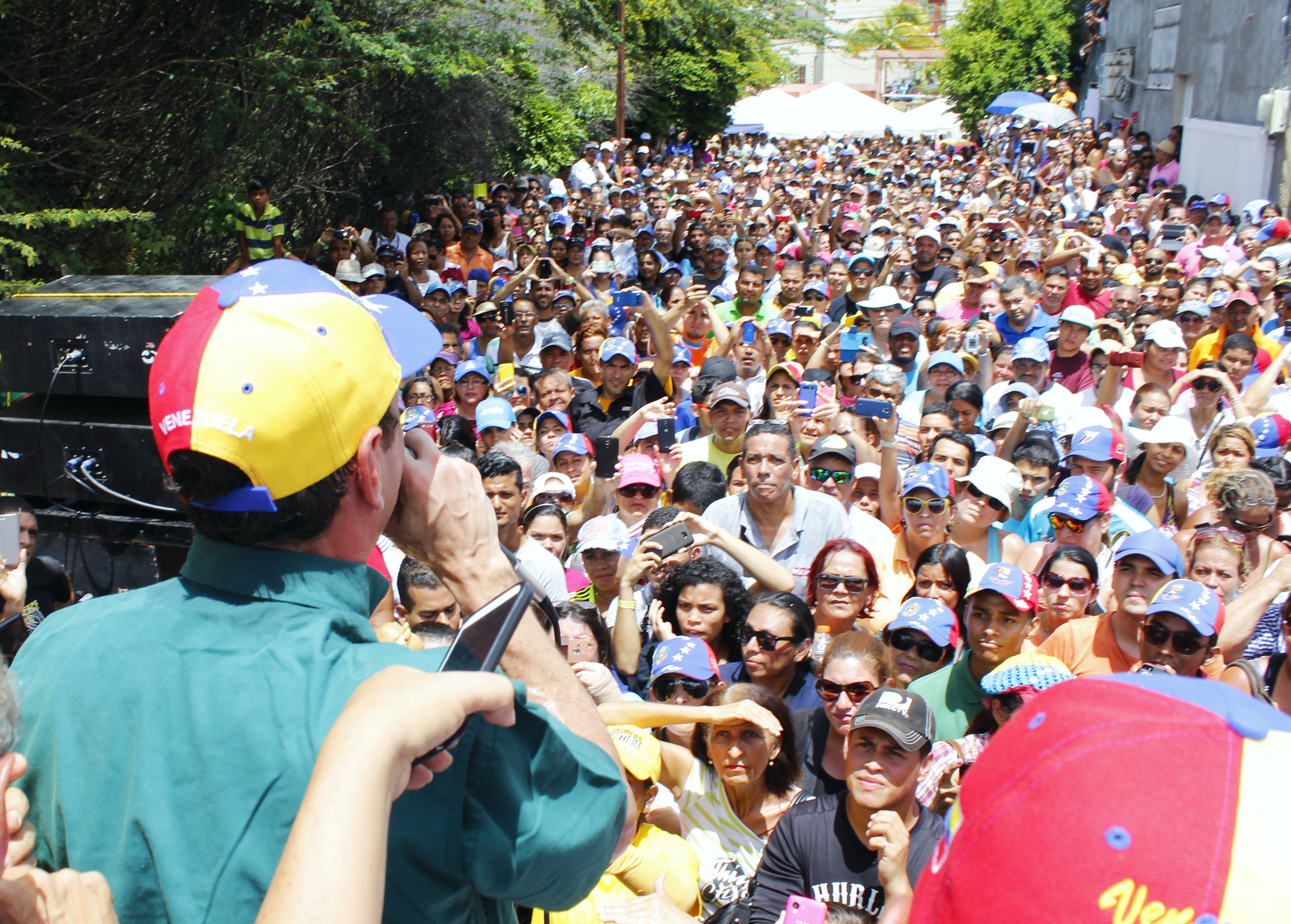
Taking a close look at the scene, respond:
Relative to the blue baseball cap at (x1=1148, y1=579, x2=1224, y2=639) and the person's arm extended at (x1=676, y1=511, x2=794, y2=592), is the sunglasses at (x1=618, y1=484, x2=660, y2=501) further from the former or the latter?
the blue baseball cap at (x1=1148, y1=579, x2=1224, y2=639)

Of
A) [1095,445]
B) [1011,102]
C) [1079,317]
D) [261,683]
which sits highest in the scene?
[261,683]

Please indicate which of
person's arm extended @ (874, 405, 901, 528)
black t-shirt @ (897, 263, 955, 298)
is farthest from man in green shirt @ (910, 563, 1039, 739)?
black t-shirt @ (897, 263, 955, 298)

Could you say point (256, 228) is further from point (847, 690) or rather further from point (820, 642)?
point (847, 690)

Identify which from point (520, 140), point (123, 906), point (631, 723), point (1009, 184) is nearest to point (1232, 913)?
point (123, 906)

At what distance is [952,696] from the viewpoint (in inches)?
161

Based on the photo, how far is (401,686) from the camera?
3.46 ft

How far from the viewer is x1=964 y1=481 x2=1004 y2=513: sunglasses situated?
5.32 meters

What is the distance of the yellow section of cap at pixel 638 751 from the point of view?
3.12 m

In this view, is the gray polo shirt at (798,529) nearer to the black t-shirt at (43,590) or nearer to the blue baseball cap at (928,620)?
the blue baseball cap at (928,620)

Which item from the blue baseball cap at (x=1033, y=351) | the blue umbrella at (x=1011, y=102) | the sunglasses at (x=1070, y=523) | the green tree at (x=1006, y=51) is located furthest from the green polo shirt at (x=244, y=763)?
the green tree at (x=1006, y=51)

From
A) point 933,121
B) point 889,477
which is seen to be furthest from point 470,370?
point 933,121

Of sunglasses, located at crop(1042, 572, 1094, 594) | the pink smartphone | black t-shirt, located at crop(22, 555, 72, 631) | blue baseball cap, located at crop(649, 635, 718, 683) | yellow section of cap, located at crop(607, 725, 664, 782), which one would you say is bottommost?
blue baseball cap, located at crop(649, 635, 718, 683)

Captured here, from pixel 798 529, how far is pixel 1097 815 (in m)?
4.25

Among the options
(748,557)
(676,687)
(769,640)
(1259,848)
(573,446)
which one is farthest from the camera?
(573,446)
